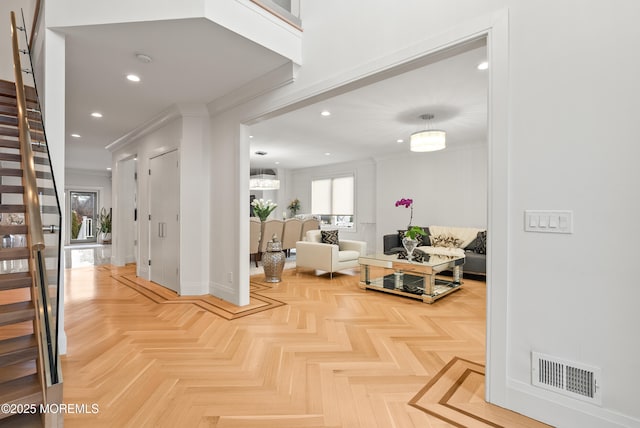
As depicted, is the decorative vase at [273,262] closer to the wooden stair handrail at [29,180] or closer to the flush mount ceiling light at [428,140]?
the flush mount ceiling light at [428,140]

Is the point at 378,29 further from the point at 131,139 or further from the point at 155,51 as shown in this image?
the point at 131,139

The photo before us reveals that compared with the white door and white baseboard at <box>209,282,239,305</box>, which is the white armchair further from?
the white door

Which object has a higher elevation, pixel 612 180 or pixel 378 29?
pixel 378 29

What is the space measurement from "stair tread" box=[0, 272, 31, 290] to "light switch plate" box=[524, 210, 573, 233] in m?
3.30

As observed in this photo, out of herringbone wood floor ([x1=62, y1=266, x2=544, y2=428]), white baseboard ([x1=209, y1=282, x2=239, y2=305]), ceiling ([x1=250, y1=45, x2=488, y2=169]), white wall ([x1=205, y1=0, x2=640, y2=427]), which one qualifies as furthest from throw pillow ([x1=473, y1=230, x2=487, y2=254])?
white baseboard ([x1=209, y1=282, x2=239, y2=305])

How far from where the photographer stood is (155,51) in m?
2.82

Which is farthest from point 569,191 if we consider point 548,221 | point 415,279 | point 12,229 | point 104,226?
point 104,226

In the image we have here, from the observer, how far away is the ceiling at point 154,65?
2.56 meters

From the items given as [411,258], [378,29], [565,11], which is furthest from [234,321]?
[565,11]

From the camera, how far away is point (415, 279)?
4.84 meters

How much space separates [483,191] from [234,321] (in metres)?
5.40

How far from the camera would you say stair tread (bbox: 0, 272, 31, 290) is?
2139 mm

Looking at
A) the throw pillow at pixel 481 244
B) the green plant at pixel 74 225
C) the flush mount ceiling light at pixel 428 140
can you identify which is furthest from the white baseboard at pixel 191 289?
the green plant at pixel 74 225

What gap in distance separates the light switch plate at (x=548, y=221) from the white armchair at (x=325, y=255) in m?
3.59
